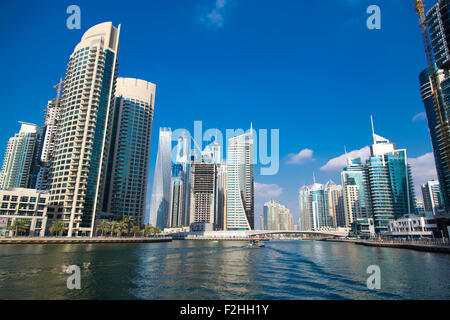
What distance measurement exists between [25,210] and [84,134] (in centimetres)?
5012

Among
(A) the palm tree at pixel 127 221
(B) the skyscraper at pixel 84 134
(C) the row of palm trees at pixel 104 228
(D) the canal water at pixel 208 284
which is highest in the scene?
(B) the skyscraper at pixel 84 134

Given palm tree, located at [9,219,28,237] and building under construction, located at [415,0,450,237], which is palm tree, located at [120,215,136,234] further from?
building under construction, located at [415,0,450,237]

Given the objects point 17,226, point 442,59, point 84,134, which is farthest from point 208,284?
point 442,59

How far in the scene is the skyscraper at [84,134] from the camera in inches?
5994

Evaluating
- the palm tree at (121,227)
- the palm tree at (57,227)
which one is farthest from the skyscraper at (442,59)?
the palm tree at (57,227)

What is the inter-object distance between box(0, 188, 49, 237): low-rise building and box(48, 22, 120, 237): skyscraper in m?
10.0

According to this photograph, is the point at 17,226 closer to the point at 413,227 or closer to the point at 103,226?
the point at 103,226

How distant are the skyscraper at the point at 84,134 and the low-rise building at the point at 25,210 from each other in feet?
32.8

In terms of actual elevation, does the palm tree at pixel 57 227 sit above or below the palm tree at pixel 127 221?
below

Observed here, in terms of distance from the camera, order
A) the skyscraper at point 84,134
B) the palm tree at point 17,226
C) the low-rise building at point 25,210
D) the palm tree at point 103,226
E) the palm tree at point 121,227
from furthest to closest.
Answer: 1. the palm tree at point 121,227
2. the palm tree at point 103,226
3. the skyscraper at point 84,134
4. the low-rise building at point 25,210
5. the palm tree at point 17,226

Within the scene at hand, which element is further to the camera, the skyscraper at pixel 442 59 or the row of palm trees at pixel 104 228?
the skyscraper at pixel 442 59

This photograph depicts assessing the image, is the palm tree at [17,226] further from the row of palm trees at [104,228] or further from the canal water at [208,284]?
the canal water at [208,284]

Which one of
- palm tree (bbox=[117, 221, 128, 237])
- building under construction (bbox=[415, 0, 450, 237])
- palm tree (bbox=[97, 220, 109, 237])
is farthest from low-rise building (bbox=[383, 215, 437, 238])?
palm tree (bbox=[97, 220, 109, 237])
